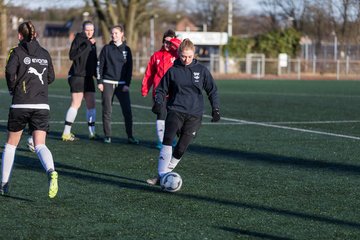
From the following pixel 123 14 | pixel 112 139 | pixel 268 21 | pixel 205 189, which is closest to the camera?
pixel 205 189

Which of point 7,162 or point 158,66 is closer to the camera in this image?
point 7,162

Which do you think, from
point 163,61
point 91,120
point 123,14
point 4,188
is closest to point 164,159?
point 4,188

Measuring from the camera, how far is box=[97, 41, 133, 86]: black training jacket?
1384cm

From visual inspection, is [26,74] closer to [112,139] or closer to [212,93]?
[212,93]

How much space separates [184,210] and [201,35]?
5617 cm

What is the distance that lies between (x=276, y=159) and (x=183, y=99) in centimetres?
288

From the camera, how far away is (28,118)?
28.2 ft

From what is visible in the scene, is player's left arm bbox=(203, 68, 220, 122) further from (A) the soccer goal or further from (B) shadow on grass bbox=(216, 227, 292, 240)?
(A) the soccer goal

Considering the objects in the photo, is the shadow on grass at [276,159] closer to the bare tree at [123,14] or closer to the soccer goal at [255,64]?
the bare tree at [123,14]

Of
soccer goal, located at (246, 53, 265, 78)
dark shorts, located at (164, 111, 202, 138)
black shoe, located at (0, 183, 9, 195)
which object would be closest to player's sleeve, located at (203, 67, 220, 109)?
dark shorts, located at (164, 111, 202, 138)

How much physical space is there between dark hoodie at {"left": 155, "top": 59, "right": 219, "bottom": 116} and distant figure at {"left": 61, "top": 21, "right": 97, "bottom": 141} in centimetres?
489

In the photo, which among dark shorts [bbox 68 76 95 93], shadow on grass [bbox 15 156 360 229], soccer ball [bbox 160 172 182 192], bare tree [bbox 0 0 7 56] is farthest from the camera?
bare tree [bbox 0 0 7 56]

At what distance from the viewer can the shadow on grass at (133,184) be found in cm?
774

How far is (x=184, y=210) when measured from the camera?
8.10 metres
